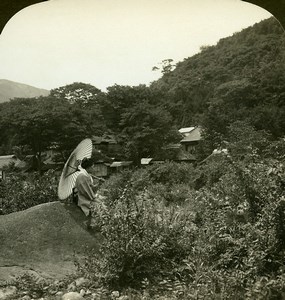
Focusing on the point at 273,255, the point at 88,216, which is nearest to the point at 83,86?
the point at 88,216

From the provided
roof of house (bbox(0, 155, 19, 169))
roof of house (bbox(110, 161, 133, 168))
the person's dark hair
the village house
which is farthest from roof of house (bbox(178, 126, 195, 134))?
roof of house (bbox(0, 155, 19, 169))

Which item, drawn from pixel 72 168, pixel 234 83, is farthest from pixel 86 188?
pixel 234 83

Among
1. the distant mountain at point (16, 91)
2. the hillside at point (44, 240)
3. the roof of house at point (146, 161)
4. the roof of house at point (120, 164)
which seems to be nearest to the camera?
the distant mountain at point (16, 91)

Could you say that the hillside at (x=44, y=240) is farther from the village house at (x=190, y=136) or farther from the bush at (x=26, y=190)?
the village house at (x=190, y=136)

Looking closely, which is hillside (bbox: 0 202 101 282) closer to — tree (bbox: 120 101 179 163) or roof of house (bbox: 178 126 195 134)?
tree (bbox: 120 101 179 163)

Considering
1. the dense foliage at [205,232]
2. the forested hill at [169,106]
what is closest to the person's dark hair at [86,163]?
the forested hill at [169,106]

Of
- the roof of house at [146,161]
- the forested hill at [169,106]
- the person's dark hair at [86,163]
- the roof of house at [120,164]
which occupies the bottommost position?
the roof of house at [146,161]

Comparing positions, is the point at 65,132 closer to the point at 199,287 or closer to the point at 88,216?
the point at 88,216
